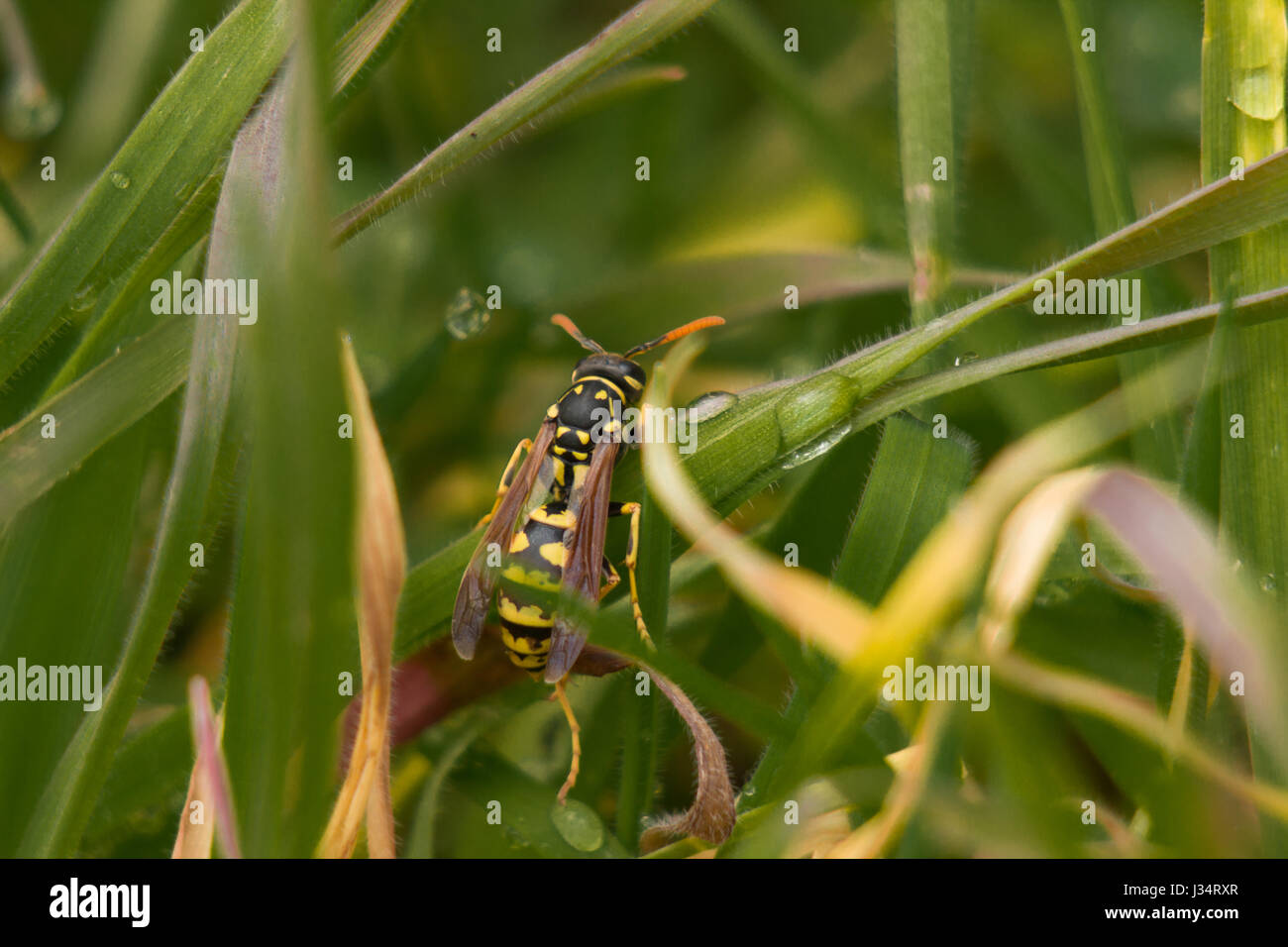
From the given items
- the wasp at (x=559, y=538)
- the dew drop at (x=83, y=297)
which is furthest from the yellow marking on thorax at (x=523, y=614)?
the dew drop at (x=83, y=297)

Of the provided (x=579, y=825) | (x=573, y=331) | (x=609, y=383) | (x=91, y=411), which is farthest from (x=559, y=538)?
(x=91, y=411)

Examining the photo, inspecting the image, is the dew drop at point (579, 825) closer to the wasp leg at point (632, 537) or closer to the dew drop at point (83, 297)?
the wasp leg at point (632, 537)

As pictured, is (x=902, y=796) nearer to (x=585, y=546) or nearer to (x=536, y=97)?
(x=585, y=546)

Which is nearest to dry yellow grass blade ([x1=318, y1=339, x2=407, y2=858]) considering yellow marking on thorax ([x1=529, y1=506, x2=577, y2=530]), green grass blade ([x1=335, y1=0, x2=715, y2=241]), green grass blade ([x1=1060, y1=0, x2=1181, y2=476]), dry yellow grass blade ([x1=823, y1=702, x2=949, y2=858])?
green grass blade ([x1=335, y1=0, x2=715, y2=241])

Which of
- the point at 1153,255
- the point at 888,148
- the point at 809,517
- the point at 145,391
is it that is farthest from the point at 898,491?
the point at 888,148

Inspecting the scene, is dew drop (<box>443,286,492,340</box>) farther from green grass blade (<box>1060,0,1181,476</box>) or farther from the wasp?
green grass blade (<box>1060,0,1181,476</box>)

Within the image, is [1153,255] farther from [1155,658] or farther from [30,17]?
[30,17]
